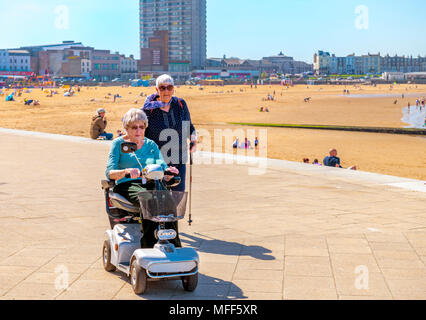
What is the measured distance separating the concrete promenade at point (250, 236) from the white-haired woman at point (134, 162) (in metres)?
0.50

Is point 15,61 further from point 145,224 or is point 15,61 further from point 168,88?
point 145,224

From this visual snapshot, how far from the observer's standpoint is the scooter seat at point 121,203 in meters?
4.48

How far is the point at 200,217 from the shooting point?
6.93 m

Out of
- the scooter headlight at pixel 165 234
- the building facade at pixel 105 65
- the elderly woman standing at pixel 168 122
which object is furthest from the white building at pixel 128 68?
the scooter headlight at pixel 165 234

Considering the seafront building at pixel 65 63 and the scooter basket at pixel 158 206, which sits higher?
the seafront building at pixel 65 63

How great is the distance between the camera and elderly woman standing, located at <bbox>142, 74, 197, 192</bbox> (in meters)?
5.53

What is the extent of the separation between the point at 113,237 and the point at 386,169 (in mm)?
13846

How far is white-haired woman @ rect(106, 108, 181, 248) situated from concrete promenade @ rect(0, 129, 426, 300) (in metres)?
0.50

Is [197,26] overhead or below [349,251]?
overhead

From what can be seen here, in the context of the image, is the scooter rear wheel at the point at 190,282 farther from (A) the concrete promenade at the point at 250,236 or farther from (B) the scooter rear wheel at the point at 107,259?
(B) the scooter rear wheel at the point at 107,259

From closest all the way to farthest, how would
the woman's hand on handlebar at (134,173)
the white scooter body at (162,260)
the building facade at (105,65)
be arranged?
the white scooter body at (162,260) < the woman's hand on handlebar at (134,173) < the building facade at (105,65)

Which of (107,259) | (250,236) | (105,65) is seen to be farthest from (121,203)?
(105,65)
